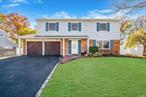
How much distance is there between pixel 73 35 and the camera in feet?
103

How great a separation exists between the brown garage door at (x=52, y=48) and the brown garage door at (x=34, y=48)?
950mm

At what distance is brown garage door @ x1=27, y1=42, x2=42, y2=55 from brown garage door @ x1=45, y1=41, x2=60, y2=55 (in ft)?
3.12

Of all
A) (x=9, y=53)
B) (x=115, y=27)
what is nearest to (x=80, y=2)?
(x=115, y=27)

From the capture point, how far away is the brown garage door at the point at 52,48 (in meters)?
32.3

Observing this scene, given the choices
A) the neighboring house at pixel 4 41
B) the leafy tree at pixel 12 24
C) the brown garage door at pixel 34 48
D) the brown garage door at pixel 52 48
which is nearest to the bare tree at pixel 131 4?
the brown garage door at pixel 52 48

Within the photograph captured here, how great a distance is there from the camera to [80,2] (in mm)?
31672

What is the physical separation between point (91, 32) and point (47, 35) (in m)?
5.88

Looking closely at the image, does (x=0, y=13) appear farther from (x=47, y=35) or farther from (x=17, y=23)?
(x=47, y=35)

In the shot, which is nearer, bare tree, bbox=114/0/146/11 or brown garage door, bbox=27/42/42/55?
bare tree, bbox=114/0/146/11

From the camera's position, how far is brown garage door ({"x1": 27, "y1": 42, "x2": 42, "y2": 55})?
3241cm

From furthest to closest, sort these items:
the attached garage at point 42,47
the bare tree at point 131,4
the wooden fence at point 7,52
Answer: the attached garage at point 42,47, the wooden fence at point 7,52, the bare tree at point 131,4

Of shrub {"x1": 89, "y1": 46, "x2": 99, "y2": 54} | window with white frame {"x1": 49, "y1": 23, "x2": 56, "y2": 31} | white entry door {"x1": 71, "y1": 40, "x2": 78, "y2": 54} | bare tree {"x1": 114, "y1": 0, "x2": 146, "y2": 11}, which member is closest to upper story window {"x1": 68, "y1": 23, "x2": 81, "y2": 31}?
white entry door {"x1": 71, "y1": 40, "x2": 78, "y2": 54}

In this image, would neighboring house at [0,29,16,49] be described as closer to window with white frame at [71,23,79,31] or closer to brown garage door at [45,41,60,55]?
brown garage door at [45,41,60,55]

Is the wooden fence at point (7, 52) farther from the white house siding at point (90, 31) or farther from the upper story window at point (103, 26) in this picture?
the upper story window at point (103, 26)
